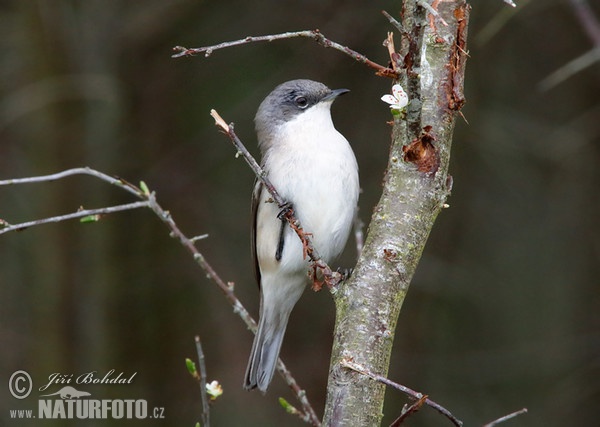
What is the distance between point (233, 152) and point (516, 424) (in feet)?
11.6

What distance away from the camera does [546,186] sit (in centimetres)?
697

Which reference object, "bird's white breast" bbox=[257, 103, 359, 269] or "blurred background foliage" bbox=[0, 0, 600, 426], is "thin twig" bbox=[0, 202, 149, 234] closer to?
"bird's white breast" bbox=[257, 103, 359, 269]

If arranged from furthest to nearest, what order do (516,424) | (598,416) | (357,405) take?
1. (516,424)
2. (598,416)
3. (357,405)

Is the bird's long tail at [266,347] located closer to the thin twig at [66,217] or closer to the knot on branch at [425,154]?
the thin twig at [66,217]

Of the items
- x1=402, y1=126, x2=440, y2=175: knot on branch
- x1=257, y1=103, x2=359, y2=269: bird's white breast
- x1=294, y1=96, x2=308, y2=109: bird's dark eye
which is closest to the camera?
x1=402, y1=126, x2=440, y2=175: knot on branch

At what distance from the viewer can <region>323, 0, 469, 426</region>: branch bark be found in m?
2.33

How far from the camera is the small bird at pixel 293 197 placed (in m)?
4.27

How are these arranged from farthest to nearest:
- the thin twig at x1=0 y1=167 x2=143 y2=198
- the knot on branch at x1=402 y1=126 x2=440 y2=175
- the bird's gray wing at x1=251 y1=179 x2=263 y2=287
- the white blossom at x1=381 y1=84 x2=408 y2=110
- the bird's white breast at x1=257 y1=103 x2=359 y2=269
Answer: the bird's gray wing at x1=251 y1=179 x2=263 y2=287
the bird's white breast at x1=257 y1=103 x2=359 y2=269
the thin twig at x1=0 y1=167 x2=143 y2=198
the knot on branch at x1=402 y1=126 x2=440 y2=175
the white blossom at x1=381 y1=84 x2=408 y2=110

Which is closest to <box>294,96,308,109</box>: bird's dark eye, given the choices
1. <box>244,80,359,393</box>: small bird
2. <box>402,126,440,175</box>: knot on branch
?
<box>244,80,359,393</box>: small bird

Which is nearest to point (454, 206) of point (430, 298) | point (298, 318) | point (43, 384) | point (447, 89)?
point (430, 298)

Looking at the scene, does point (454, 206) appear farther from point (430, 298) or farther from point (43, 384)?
point (43, 384)
